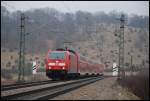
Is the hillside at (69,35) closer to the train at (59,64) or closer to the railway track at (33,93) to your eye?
the train at (59,64)

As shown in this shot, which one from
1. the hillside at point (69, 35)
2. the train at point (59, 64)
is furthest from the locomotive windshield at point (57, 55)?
the hillside at point (69, 35)

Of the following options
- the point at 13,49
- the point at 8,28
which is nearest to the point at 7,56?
the point at 13,49

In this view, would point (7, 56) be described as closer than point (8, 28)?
No

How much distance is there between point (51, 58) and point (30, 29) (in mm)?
71672

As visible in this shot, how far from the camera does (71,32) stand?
134 meters

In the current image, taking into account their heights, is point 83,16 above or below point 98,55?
above

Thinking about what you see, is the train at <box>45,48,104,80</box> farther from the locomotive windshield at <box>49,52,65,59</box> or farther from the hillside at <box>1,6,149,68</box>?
the hillside at <box>1,6,149,68</box>

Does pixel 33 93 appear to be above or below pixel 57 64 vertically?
below

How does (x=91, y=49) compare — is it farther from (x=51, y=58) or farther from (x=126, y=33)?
(x=51, y=58)

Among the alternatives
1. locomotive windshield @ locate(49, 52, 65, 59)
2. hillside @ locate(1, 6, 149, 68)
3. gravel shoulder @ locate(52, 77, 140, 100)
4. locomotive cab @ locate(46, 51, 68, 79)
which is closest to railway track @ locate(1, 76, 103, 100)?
gravel shoulder @ locate(52, 77, 140, 100)

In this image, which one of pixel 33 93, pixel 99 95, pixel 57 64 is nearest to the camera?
pixel 99 95

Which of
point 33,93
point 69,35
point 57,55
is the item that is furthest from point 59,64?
point 69,35

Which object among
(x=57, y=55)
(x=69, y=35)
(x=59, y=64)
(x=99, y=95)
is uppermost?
(x=69, y=35)

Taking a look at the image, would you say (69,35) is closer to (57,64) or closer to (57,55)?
(57,55)
